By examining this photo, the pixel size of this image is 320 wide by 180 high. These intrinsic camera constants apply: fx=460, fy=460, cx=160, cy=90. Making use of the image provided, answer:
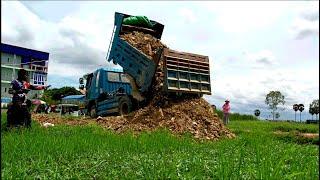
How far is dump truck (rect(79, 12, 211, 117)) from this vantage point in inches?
555

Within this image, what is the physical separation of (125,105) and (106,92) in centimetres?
231

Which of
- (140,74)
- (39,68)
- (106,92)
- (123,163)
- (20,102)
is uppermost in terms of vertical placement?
(39,68)

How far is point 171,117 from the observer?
523 inches

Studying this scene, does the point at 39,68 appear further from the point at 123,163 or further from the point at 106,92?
the point at 123,163

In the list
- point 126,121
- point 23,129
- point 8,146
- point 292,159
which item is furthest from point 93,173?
point 126,121

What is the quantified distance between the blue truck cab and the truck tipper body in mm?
1218

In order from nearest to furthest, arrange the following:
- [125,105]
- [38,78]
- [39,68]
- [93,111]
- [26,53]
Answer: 1. [125,105]
2. [93,111]
3. [38,78]
4. [39,68]
5. [26,53]

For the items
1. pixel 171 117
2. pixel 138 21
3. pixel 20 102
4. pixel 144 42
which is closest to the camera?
pixel 20 102

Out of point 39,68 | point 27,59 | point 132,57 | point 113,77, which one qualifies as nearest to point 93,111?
point 113,77

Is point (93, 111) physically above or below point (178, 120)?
above

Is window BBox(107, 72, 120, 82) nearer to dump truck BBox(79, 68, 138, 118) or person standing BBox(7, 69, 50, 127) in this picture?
dump truck BBox(79, 68, 138, 118)

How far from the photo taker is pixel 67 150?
23.3ft

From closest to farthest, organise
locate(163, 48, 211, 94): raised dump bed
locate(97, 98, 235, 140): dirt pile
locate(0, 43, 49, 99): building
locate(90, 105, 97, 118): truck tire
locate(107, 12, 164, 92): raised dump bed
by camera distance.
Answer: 1. locate(97, 98, 235, 140): dirt pile
2. locate(163, 48, 211, 94): raised dump bed
3. locate(107, 12, 164, 92): raised dump bed
4. locate(90, 105, 97, 118): truck tire
5. locate(0, 43, 49, 99): building

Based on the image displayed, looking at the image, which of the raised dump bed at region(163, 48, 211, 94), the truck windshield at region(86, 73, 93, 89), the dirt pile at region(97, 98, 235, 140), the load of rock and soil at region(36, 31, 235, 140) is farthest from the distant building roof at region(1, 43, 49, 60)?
the dirt pile at region(97, 98, 235, 140)
